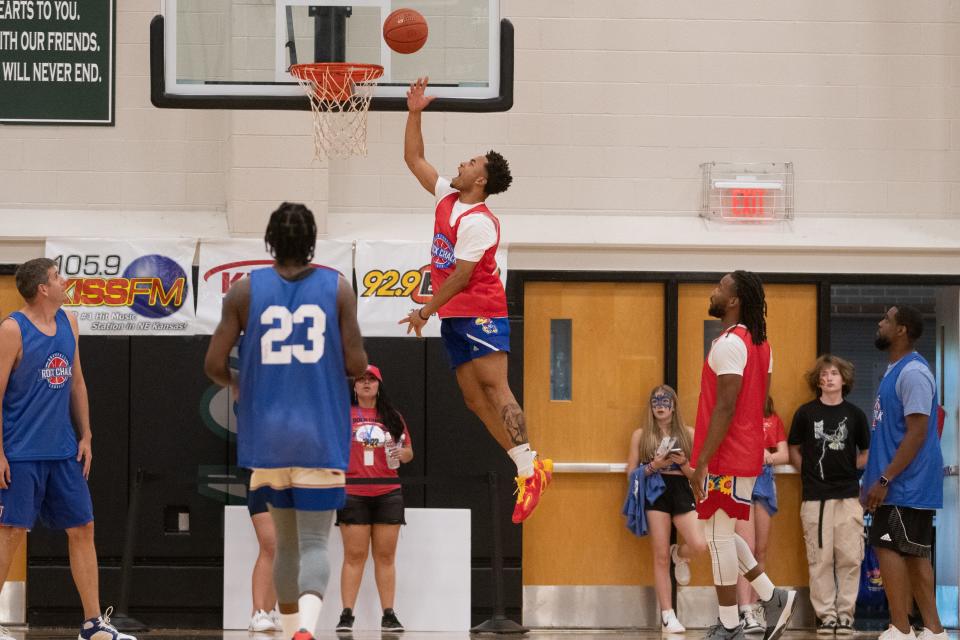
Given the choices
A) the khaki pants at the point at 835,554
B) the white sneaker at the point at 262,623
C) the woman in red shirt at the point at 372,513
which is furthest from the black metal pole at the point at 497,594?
the khaki pants at the point at 835,554

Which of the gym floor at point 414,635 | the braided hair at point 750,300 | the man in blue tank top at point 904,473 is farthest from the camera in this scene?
the gym floor at point 414,635

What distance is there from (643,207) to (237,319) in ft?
20.2

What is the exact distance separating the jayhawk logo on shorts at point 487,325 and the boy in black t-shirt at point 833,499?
4.26 metres

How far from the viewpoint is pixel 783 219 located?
428 inches

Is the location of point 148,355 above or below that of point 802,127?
below

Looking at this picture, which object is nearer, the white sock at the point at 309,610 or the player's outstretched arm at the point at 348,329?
the white sock at the point at 309,610

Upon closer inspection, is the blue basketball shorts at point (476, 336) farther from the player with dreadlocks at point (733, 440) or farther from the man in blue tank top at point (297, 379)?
the man in blue tank top at point (297, 379)

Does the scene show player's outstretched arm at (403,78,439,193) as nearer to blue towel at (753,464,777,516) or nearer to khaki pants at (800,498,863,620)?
blue towel at (753,464,777,516)

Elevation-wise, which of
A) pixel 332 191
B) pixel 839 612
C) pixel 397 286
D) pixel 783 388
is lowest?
pixel 839 612

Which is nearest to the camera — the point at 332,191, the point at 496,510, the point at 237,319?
the point at 237,319

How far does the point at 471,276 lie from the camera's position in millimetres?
7039

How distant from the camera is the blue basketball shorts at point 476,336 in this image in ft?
23.3

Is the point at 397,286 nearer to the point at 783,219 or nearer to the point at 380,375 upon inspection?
the point at 380,375

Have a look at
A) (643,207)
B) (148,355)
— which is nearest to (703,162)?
(643,207)
